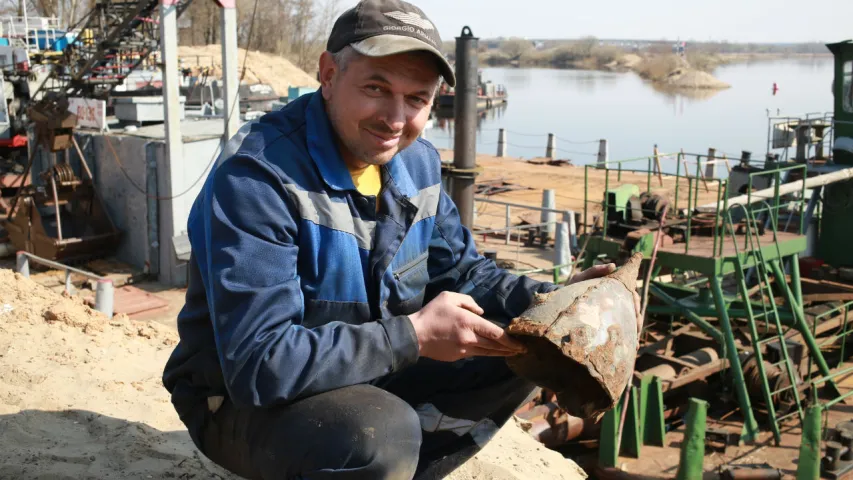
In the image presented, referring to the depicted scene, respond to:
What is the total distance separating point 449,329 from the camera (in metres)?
2.47

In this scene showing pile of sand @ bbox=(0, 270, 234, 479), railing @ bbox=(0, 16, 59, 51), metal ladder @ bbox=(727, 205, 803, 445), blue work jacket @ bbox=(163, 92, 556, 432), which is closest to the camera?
blue work jacket @ bbox=(163, 92, 556, 432)

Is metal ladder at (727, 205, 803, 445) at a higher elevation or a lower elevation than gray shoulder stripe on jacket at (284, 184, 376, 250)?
lower

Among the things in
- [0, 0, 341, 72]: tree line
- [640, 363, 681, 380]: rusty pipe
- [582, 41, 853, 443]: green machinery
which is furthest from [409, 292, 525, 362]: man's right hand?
[0, 0, 341, 72]: tree line

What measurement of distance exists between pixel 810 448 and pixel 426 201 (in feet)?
16.9

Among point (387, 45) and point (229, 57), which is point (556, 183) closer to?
point (229, 57)

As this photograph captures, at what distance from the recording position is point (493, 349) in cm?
260

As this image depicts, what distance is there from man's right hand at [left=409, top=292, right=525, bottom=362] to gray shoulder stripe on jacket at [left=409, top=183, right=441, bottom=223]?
0.51 meters

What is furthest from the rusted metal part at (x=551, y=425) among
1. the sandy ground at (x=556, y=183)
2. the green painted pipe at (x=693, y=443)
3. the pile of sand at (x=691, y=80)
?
the pile of sand at (x=691, y=80)

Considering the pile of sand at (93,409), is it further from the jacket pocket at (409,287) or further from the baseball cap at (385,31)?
the baseball cap at (385,31)

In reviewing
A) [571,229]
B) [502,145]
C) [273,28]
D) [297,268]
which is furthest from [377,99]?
[273,28]

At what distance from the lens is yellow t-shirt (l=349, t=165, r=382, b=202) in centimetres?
280

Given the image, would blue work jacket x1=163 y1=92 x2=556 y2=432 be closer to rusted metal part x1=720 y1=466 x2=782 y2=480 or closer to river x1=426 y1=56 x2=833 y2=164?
rusted metal part x1=720 y1=466 x2=782 y2=480

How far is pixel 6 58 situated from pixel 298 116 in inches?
834

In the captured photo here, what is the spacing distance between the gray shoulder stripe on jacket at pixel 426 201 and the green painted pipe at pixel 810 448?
16.0 feet
